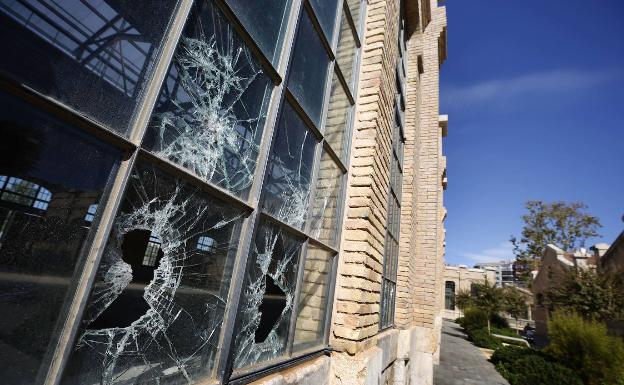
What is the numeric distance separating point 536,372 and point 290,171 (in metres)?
10.0

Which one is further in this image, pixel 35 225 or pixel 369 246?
pixel 369 246

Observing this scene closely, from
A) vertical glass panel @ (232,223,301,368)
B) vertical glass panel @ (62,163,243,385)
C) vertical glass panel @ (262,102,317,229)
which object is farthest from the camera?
vertical glass panel @ (262,102,317,229)

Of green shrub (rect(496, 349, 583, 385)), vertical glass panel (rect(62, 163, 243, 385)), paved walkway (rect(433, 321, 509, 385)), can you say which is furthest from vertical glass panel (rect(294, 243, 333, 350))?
green shrub (rect(496, 349, 583, 385))

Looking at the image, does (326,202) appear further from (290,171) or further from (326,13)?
(326,13)

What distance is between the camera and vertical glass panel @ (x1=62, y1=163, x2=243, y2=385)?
94 cm

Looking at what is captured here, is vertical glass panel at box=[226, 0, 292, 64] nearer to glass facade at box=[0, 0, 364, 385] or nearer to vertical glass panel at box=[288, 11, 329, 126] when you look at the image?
glass facade at box=[0, 0, 364, 385]

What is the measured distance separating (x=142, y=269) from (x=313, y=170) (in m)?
1.37

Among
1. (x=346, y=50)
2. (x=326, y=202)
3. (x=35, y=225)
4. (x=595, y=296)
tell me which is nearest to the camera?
(x=35, y=225)

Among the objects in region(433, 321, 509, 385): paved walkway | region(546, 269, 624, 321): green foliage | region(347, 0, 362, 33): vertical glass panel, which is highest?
region(347, 0, 362, 33): vertical glass panel

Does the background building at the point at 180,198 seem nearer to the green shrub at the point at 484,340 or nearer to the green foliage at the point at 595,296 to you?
the green foliage at the point at 595,296

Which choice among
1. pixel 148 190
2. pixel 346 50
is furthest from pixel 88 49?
pixel 346 50

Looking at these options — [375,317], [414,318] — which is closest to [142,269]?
[375,317]

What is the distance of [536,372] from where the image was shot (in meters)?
8.29

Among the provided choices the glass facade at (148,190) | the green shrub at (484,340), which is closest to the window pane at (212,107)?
the glass facade at (148,190)
